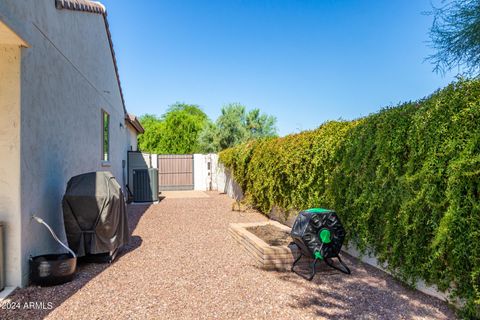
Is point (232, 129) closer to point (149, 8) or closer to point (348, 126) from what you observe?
point (149, 8)

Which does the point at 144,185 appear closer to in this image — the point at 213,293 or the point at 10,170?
the point at 10,170

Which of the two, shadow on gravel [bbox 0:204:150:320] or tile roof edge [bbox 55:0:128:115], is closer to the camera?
shadow on gravel [bbox 0:204:150:320]

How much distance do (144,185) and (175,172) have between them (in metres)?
6.63

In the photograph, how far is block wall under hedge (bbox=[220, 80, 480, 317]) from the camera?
9.91 ft

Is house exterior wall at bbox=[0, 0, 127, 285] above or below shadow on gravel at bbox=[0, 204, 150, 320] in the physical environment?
above

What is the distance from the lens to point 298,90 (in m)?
16.7

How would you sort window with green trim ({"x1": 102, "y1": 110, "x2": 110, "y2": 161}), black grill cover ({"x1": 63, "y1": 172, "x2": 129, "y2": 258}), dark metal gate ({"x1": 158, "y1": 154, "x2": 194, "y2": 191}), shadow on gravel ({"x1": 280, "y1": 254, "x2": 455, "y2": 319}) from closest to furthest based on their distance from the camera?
1. shadow on gravel ({"x1": 280, "y1": 254, "x2": 455, "y2": 319})
2. black grill cover ({"x1": 63, "y1": 172, "x2": 129, "y2": 258})
3. window with green trim ({"x1": 102, "y1": 110, "x2": 110, "y2": 161})
4. dark metal gate ({"x1": 158, "y1": 154, "x2": 194, "y2": 191})

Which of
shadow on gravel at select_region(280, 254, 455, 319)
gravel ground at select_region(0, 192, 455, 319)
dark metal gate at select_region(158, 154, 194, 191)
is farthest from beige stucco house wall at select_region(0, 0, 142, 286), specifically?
dark metal gate at select_region(158, 154, 194, 191)

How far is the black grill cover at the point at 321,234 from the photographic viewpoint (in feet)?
13.7

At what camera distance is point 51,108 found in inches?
186

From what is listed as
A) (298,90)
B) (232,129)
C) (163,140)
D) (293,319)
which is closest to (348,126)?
(293,319)

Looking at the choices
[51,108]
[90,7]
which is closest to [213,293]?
[51,108]

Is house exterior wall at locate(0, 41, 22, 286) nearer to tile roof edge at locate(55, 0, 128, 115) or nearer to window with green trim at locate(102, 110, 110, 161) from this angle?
tile roof edge at locate(55, 0, 128, 115)

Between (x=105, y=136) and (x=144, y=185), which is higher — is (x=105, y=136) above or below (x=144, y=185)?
above
